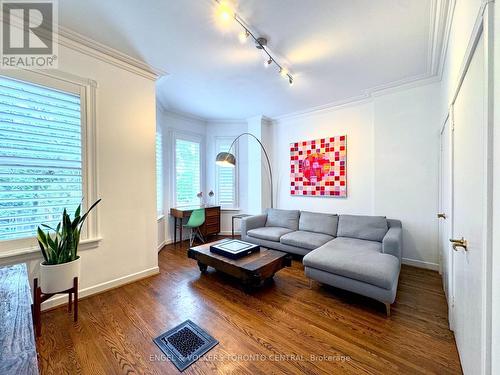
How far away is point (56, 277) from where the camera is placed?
1904 mm

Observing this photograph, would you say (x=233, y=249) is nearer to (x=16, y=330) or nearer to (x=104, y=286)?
(x=104, y=286)

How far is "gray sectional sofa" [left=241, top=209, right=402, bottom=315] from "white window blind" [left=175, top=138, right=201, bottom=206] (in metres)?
1.54

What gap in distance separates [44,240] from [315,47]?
10.7 ft

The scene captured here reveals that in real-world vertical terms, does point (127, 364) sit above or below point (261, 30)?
below

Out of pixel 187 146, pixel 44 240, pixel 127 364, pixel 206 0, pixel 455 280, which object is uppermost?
pixel 206 0

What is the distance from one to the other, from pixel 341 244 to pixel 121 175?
297 cm

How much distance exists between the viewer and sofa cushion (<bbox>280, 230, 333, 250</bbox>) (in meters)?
3.20

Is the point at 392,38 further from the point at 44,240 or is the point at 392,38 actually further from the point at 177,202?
the point at 177,202

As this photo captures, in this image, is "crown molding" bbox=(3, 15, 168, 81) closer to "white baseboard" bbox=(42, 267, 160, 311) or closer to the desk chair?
the desk chair

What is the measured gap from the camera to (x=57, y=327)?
6.21 ft

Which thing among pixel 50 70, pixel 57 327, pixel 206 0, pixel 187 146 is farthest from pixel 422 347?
pixel 187 146

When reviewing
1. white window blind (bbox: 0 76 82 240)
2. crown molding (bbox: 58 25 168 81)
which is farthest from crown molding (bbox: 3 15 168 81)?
white window blind (bbox: 0 76 82 240)

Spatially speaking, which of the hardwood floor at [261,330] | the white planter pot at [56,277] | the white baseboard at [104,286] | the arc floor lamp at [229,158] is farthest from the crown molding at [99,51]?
the hardwood floor at [261,330]

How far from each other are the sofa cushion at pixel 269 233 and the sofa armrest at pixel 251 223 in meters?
0.11
